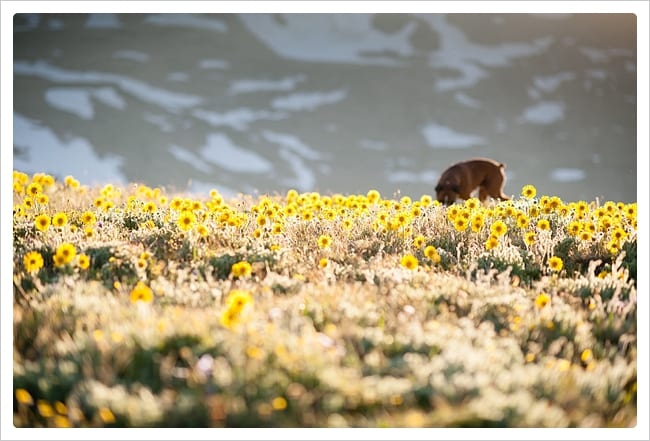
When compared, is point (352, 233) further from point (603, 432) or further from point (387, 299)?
point (603, 432)

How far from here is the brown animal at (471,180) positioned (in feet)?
31.4

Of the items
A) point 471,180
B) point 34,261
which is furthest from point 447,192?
point 34,261

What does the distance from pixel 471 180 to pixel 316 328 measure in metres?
7.47

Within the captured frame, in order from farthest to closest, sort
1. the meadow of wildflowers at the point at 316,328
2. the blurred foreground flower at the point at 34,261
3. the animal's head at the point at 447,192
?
1. the animal's head at the point at 447,192
2. the blurred foreground flower at the point at 34,261
3. the meadow of wildflowers at the point at 316,328

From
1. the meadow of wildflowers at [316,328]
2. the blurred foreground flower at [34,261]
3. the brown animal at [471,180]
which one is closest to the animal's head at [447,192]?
the brown animal at [471,180]

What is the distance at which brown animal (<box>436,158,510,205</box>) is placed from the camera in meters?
9.57

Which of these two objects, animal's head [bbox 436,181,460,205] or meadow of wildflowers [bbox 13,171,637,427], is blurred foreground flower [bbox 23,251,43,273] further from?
animal's head [bbox 436,181,460,205]

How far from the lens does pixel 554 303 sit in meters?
3.96

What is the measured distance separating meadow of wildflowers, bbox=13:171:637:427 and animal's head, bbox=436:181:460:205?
378 cm

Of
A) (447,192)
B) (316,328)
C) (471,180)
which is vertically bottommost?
(316,328)

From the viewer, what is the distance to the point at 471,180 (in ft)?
33.6

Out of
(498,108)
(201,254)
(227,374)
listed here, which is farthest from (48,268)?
(498,108)

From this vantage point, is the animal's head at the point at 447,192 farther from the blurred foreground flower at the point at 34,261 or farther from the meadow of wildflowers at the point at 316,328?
the blurred foreground flower at the point at 34,261

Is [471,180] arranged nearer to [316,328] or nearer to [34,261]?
[316,328]
